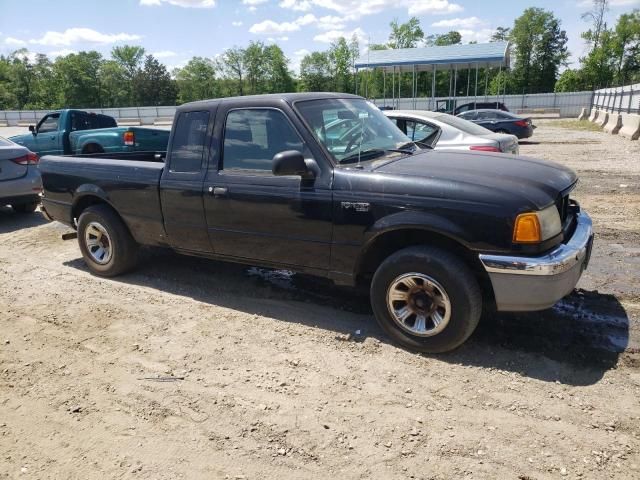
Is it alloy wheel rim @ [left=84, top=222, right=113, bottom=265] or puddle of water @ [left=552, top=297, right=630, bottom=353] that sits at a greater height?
alloy wheel rim @ [left=84, top=222, right=113, bottom=265]

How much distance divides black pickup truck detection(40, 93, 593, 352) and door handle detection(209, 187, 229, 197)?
0.05 feet

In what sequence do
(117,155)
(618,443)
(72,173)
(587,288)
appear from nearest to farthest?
1. (618,443)
2. (587,288)
3. (72,173)
4. (117,155)

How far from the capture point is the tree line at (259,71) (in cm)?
7488

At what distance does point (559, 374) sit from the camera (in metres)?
3.47

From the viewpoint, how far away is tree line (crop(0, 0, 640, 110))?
74.9 m

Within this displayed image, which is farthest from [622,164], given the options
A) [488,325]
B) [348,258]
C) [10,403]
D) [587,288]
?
[10,403]

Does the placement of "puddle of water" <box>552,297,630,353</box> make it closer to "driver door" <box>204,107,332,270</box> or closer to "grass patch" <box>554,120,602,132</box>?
"driver door" <box>204,107,332,270</box>

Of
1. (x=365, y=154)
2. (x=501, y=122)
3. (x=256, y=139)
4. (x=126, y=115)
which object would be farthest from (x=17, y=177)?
(x=126, y=115)

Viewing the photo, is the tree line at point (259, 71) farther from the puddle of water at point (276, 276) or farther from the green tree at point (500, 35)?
the puddle of water at point (276, 276)

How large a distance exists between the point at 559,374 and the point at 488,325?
825 mm

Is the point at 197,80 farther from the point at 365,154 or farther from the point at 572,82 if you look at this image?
the point at 365,154

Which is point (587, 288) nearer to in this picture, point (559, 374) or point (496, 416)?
point (559, 374)

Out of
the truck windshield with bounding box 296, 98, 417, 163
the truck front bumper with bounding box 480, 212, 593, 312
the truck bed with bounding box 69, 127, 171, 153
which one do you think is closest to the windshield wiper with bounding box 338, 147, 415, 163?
the truck windshield with bounding box 296, 98, 417, 163

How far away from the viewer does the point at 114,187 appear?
17.5ft
